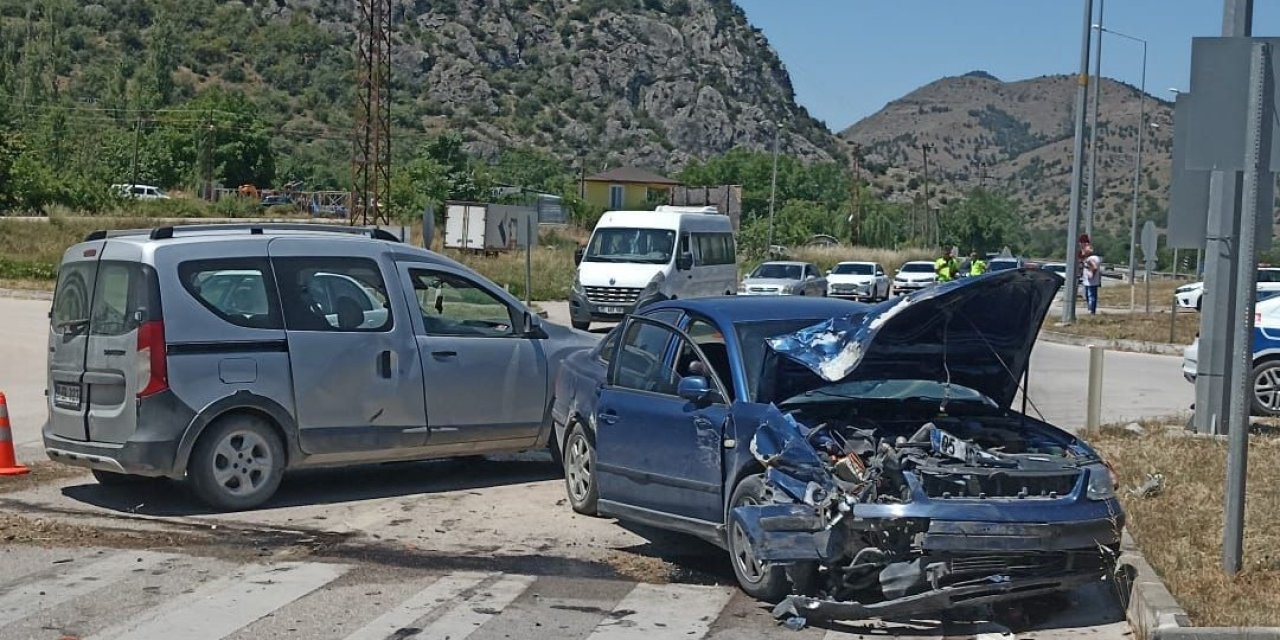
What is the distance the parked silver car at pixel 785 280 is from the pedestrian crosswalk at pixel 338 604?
3319 centimetres

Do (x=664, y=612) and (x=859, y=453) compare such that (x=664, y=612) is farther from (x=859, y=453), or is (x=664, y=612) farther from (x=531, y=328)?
(x=531, y=328)

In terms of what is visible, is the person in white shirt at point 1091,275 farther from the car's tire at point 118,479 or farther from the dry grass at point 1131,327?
the car's tire at point 118,479

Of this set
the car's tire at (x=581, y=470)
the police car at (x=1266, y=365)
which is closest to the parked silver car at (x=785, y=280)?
the police car at (x=1266, y=365)

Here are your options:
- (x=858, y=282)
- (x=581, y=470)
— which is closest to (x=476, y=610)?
(x=581, y=470)

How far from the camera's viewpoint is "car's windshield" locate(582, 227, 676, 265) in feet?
99.5

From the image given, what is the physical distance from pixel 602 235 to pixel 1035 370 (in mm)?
10438

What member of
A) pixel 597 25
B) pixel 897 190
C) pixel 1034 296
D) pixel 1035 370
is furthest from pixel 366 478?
pixel 897 190

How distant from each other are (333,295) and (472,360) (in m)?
1.18

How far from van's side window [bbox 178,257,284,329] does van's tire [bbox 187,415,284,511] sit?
70cm

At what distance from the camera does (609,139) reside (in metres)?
142

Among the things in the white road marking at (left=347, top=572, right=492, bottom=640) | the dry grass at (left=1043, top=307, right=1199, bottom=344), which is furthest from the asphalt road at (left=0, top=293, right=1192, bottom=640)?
the dry grass at (left=1043, top=307, right=1199, bottom=344)

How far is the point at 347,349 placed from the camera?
35.8 feet

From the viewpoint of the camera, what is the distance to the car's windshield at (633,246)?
30.3 metres

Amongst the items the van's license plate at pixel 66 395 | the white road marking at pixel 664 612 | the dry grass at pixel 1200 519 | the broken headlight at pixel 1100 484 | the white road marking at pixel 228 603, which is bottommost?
the white road marking at pixel 228 603
